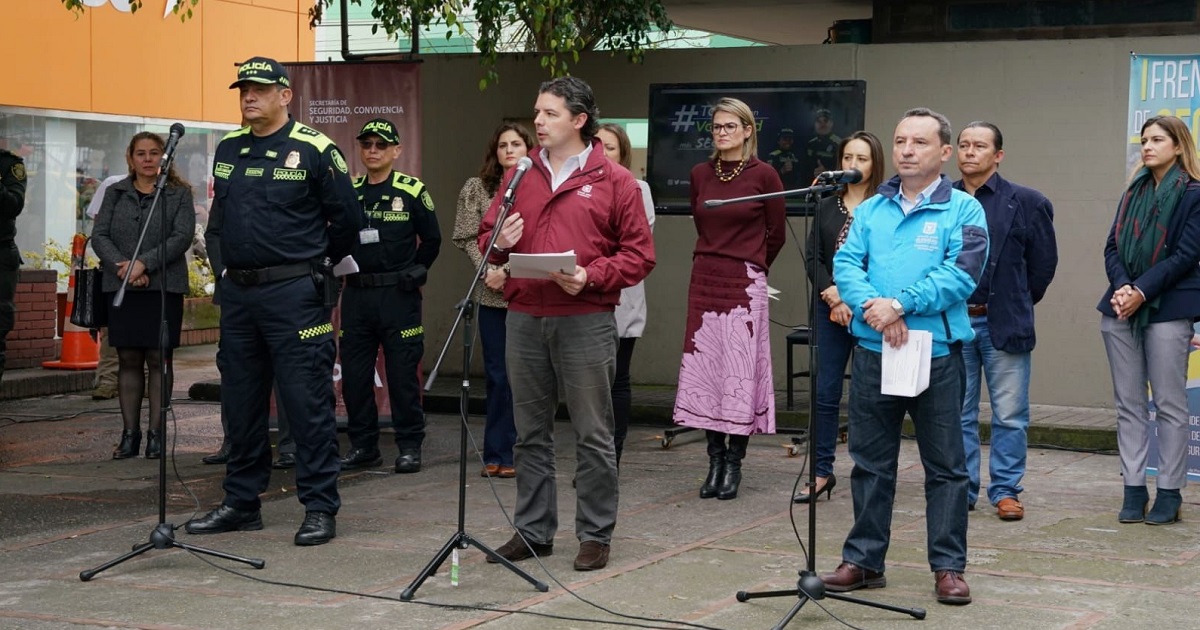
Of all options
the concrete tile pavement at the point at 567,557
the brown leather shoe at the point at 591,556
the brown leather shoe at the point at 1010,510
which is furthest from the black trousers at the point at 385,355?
the brown leather shoe at the point at 1010,510

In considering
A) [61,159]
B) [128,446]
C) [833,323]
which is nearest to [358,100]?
[128,446]

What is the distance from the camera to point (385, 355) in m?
9.43

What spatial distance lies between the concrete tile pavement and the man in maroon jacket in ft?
0.83

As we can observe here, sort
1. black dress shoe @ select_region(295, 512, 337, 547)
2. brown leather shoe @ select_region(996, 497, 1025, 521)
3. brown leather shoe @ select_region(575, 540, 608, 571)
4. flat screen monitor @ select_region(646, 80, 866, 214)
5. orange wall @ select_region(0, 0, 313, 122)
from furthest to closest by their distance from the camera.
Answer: orange wall @ select_region(0, 0, 313, 122) < flat screen monitor @ select_region(646, 80, 866, 214) < brown leather shoe @ select_region(996, 497, 1025, 521) < black dress shoe @ select_region(295, 512, 337, 547) < brown leather shoe @ select_region(575, 540, 608, 571)

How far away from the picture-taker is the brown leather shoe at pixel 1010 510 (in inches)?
306

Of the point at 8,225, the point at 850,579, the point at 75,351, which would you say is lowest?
the point at 850,579

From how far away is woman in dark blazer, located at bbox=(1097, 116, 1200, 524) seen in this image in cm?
760

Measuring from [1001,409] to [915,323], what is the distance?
2.19 meters

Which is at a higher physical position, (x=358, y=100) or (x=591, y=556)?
(x=358, y=100)

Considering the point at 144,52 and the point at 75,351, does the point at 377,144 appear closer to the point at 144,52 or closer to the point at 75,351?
the point at 75,351

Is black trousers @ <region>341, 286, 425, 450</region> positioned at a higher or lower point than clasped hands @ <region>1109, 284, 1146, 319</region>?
lower

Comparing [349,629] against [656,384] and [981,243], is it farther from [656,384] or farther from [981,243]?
[656,384]

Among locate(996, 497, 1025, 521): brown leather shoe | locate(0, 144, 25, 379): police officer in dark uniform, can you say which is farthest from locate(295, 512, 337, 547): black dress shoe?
locate(0, 144, 25, 379): police officer in dark uniform

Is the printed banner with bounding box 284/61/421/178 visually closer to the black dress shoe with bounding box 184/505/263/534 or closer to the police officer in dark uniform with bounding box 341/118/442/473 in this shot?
the police officer in dark uniform with bounding box 341/118/442/473
